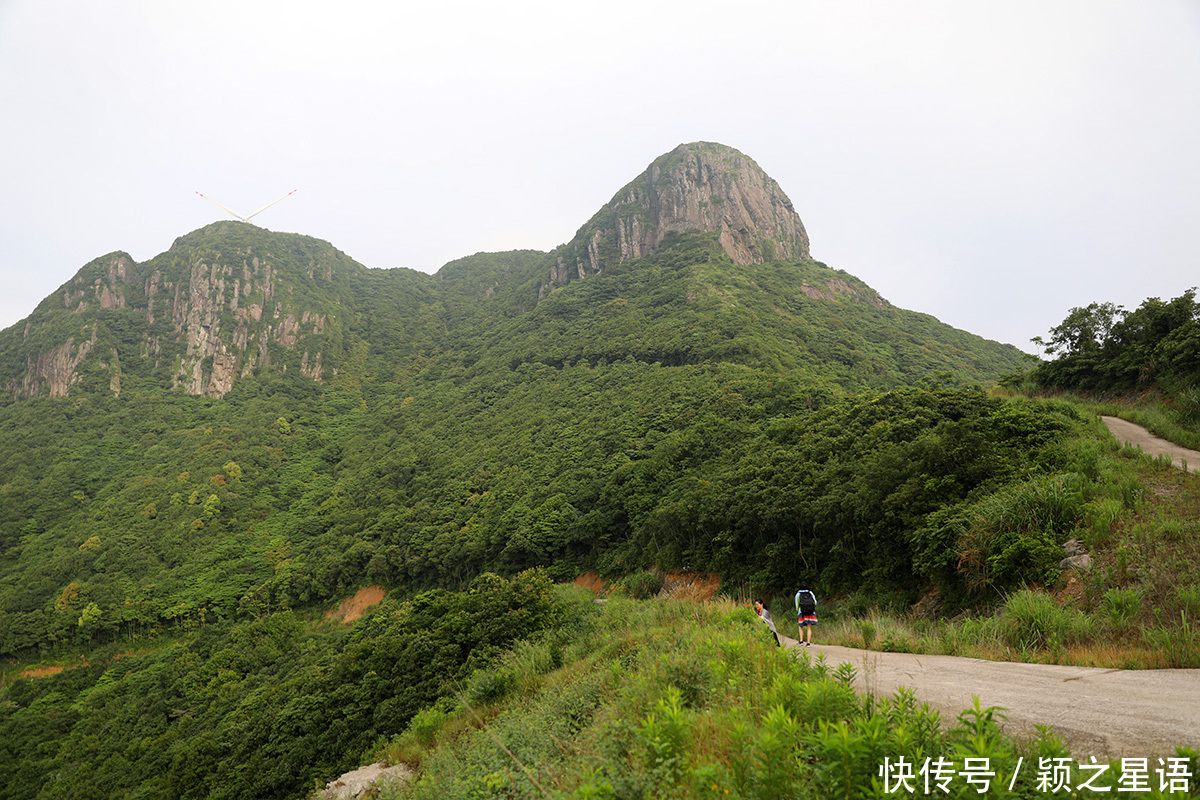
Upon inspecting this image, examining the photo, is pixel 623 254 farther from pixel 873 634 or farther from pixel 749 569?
pixel 873 634

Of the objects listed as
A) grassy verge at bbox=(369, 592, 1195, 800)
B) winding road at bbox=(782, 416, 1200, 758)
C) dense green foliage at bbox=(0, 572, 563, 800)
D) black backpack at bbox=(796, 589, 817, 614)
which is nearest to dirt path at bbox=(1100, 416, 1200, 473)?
black backpack at bbox=(796, 589, 817, 614)

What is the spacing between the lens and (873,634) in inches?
360

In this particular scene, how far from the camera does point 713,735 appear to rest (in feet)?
12.3

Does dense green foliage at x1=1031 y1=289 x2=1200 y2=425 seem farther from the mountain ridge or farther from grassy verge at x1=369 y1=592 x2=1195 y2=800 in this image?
→ the mountain ridge

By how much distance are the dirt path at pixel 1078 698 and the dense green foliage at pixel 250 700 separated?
10969 mm

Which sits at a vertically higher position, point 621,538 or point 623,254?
point 623,254

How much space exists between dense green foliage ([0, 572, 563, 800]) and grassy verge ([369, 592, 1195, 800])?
7.82 meters

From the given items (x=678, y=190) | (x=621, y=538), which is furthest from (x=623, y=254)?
(x=621, y=538)

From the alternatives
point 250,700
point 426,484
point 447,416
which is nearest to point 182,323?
point 447,416

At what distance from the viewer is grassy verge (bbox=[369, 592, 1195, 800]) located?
2910 millimetres

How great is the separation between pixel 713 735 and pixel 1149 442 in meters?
18.6

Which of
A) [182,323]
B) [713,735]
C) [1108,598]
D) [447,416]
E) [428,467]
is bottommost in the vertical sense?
[428,467]

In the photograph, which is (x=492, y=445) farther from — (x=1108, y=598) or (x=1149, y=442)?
(x=1108, y=598)

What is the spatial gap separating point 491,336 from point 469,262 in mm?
92984
